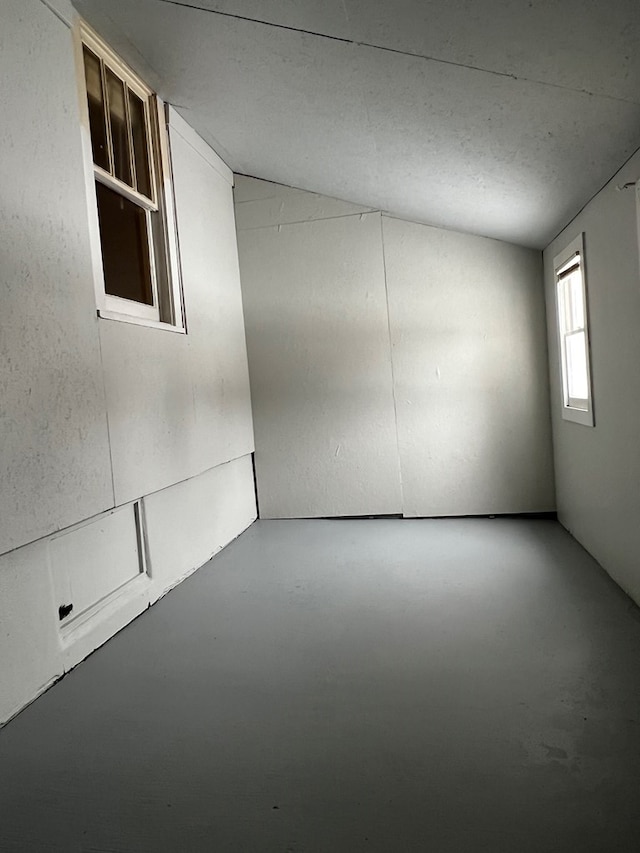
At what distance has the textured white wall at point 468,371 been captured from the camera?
187 inches

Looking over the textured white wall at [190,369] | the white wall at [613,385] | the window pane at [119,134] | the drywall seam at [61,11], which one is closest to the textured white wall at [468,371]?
the white wall at [613,385]

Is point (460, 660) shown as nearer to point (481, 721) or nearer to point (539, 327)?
point (481, 721)

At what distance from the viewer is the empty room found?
1.74m

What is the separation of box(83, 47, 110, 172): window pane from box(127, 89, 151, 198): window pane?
37cm

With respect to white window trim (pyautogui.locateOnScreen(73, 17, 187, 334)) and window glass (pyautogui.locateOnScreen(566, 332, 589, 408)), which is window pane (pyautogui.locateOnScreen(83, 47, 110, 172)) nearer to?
white window trim (pyautogui.locateOnScreen(73, 17, 187, 334))

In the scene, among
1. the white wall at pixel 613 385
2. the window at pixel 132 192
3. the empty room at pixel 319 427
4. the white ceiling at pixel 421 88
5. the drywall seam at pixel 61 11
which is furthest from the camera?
the window at pixel 132 192

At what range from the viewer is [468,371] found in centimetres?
485

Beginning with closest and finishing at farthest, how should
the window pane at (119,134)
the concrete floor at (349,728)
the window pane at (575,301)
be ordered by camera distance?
the concrete floor at (349,728)
the window pane at (119,134)
the window pane at (575,301)

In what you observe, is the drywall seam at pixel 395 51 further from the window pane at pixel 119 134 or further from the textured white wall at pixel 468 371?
the textured white wall at pixel 468 371

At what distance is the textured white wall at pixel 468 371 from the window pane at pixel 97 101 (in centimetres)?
243

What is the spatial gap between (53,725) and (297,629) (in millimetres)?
1119

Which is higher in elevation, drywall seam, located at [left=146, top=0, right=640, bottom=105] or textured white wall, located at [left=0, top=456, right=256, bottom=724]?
drywall seam, located at [left=146, top=0, right=640, bottom=105]

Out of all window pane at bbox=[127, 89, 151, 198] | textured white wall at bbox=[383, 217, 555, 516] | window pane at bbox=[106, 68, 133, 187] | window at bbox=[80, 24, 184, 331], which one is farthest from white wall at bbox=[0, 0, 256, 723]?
textured white wall at bbox=[383, 217, 555, 516]

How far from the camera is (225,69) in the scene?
3223mm
